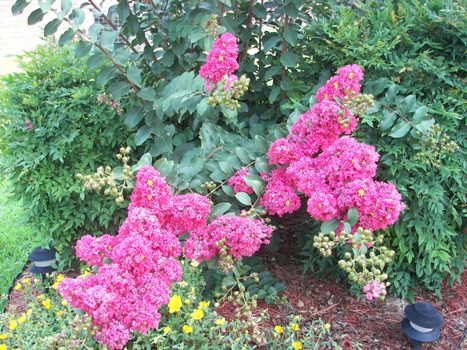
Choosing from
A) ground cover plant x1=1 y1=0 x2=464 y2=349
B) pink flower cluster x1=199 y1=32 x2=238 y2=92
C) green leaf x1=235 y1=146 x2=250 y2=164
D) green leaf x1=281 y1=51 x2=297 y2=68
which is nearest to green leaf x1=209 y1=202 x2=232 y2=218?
ground cover plant x1=1 y1=0 x2=464 y2=349

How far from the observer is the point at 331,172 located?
5.05 ft

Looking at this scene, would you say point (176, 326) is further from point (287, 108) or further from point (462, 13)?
point (462, 13)

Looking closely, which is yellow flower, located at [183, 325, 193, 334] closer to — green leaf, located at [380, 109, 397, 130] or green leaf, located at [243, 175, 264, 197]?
green leaf, located at [243, 175, 264, 197]

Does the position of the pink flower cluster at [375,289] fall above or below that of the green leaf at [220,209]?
below

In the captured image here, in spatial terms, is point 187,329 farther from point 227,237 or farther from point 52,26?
point 52,26

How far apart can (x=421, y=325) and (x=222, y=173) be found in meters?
1.01

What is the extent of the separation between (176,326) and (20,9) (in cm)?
146

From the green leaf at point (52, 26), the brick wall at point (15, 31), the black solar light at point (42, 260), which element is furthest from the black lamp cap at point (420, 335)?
the brick wall at point (15, 31)

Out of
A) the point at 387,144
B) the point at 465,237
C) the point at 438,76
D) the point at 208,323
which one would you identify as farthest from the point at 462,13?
the point at 208,323

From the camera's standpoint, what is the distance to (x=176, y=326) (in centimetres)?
181

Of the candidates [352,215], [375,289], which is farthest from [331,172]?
[375,289]

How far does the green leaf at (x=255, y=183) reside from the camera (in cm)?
169

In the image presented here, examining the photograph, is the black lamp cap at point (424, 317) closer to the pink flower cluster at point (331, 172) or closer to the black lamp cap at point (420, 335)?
the black lamp cap at point (420, 335)

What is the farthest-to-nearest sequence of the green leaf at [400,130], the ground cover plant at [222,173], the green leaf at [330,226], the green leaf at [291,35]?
the green leaf at [291,35] < the green leaf at [400,130] < the green leaf at [330,226] < the ground cover plant at [222,173]
